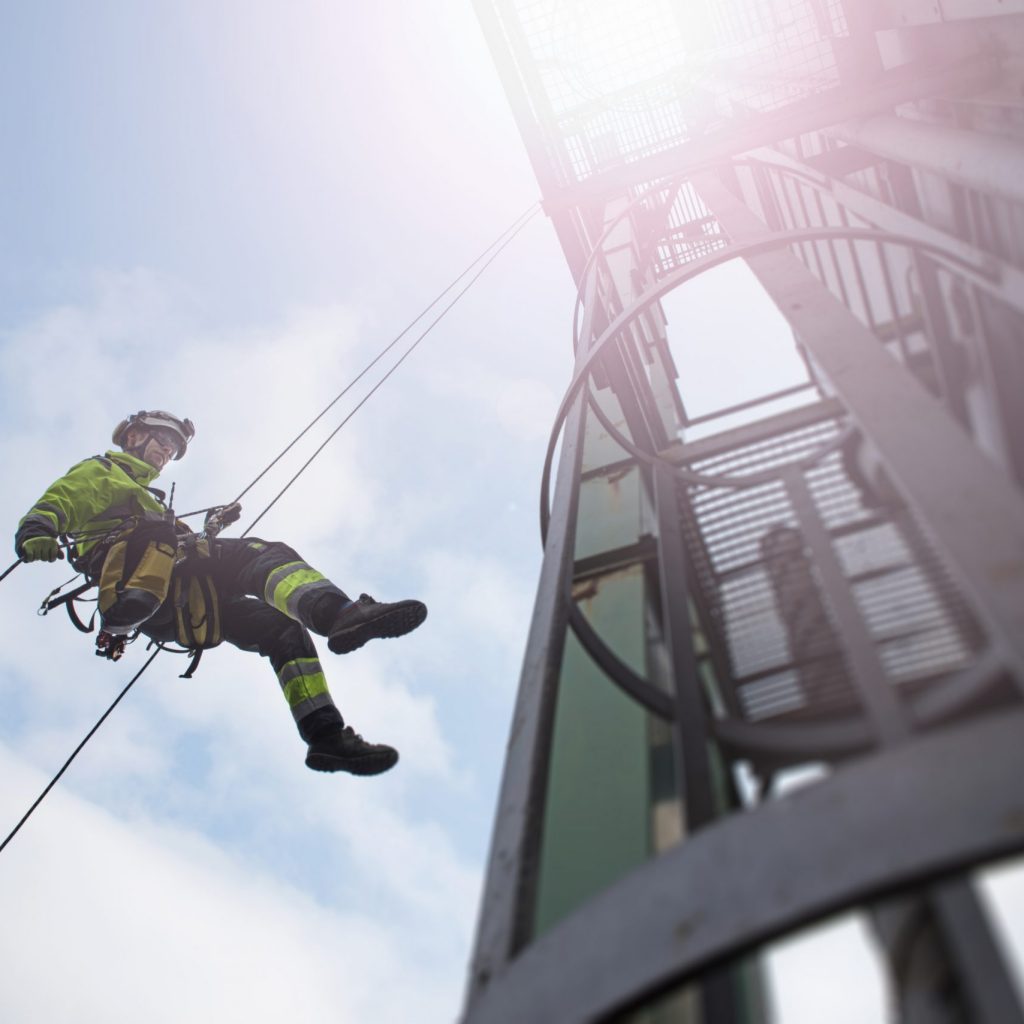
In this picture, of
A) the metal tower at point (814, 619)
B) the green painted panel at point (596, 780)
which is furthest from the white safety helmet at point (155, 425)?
the green painted panel at point (596, 780)

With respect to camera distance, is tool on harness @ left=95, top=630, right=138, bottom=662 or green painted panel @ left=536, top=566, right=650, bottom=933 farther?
tool on harness @ left=95, top=630, right=138, bottom=662

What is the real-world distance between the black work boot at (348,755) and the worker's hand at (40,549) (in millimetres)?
1713

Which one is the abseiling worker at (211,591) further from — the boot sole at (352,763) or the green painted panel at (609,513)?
the green painted panel at (609,513)

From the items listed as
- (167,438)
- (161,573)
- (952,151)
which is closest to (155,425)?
(167,438)

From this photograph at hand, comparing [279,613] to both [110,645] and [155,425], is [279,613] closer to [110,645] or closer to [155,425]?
[110,645]

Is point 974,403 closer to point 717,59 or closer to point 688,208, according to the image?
point 717,59

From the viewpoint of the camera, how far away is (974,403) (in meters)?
2.26

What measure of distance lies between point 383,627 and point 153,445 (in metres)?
2.93

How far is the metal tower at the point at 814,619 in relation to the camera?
108 centimetres

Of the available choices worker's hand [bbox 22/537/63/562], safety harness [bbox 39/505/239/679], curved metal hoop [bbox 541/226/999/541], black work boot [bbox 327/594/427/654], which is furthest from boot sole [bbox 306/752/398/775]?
curved metal hoop [bbox 541/226/999/541]

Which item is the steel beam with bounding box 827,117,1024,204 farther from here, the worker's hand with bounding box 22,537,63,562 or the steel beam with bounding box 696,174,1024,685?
the worker's hand with bounding box 22,537,63,562

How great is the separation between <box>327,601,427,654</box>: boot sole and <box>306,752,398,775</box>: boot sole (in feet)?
1.73

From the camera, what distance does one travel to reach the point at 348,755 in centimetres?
445

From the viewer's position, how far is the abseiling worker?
4492 millimetres
